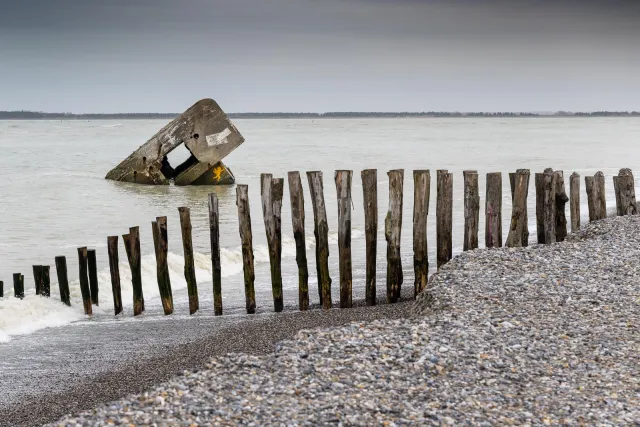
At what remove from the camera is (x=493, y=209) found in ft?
33.5

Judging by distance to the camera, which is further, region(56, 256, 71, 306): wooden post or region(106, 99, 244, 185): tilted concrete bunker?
region(106, 99, 244, 185): tilted concrete bunker

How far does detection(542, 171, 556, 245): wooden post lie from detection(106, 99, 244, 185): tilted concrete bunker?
1475cm

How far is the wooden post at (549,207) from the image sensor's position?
10672mm

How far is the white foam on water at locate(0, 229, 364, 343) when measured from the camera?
34.3ft

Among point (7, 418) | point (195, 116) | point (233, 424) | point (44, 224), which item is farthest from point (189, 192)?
point (233, 424)

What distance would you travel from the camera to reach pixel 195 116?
79.9ft

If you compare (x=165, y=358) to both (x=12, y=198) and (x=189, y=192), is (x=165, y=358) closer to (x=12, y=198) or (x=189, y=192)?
(x=189, y=192)

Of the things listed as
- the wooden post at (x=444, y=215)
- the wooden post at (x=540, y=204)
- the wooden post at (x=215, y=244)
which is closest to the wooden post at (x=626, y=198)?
the wooden post at (x=540, y=204)

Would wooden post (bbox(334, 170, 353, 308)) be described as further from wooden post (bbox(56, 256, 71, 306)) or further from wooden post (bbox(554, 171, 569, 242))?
wooden post (bbox(56, 256, 71, 306))

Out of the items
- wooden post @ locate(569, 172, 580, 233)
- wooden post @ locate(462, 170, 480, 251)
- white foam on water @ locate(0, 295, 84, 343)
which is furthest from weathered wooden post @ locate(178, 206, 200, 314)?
wooden post @ locate(569, 172, 580, 233)

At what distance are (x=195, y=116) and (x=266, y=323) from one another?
16.0 meters

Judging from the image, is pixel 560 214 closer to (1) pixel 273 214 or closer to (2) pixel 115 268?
(1) pixel 273 214

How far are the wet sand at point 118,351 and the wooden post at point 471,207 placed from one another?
4.76 ft

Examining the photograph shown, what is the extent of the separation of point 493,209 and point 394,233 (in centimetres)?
133
